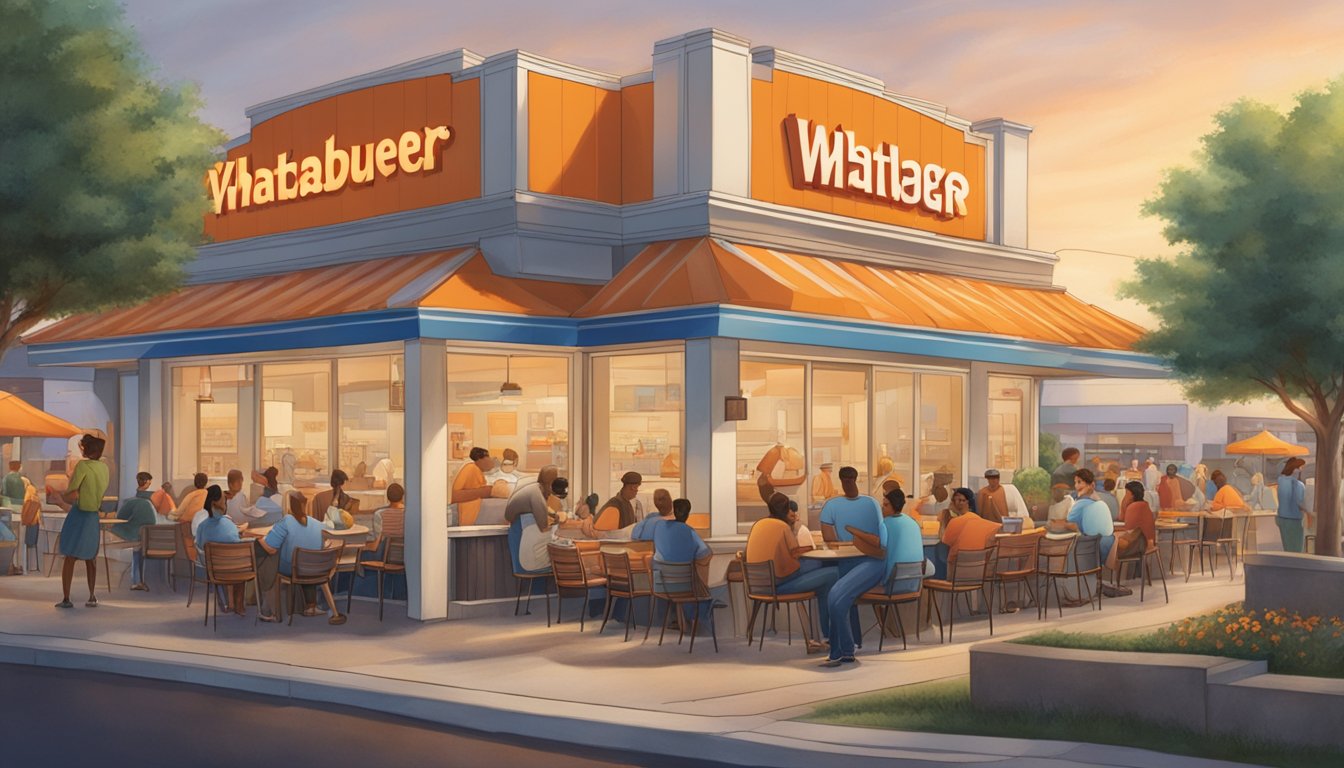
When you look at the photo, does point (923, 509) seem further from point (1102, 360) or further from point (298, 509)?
point (298, 509)

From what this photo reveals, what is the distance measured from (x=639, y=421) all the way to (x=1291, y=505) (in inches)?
418

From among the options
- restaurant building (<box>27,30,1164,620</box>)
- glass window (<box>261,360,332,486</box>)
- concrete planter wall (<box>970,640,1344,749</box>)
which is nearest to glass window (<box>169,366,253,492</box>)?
restaurant building (<box>27,30,1164,620</box>)

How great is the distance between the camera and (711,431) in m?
17.5

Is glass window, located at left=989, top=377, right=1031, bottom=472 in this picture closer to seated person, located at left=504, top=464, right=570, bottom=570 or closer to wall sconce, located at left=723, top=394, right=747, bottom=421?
wall sconce, located at left=723, top=394, right=747, bottom=421

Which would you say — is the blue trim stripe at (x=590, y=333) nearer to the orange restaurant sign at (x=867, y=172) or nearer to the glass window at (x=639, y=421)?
the glass window at (x=639, y=421)

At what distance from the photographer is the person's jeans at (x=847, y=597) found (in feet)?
44.4

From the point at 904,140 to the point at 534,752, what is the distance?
1435cm

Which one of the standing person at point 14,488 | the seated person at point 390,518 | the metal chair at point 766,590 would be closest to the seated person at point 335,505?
the seated person at point 390,518

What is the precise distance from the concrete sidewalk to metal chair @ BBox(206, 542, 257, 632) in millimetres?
501

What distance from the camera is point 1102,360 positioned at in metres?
22.8

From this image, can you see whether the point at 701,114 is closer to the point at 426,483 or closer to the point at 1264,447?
the point at 426,483

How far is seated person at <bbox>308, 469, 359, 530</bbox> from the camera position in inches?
714

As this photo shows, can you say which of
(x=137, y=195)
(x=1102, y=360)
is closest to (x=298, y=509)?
(x=137, y=195)

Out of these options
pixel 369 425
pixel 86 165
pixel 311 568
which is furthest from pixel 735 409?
pixel 86 165
